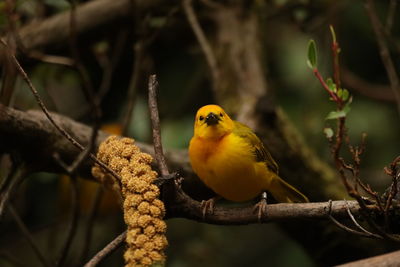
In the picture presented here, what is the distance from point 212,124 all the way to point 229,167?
24 centimetres

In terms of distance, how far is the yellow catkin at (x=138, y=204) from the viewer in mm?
1683

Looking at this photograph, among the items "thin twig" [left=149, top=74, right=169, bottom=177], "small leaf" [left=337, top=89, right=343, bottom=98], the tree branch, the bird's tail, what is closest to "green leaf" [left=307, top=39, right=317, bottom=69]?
"small leaf" [left=337, top=89, right=343, bottom=98]

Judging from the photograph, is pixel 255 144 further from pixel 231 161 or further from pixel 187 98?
pixel 187 98

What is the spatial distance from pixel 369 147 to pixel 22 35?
2.58 metres

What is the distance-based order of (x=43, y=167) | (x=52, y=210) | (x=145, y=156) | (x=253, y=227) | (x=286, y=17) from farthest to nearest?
(x=286, y=17)
(x=253, y=227)
(x=52, y=210)
(x=43, y=167)
(x=145, y=156)

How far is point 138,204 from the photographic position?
179 cm

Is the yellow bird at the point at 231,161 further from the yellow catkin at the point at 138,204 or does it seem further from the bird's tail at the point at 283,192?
the yellow catkin at the point at 138,204

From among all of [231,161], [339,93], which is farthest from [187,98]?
[339,93]

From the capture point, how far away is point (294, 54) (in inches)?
184

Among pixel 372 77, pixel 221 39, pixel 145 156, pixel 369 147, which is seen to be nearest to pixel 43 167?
pixel 145 156

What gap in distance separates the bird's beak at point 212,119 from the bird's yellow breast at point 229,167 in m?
0.08

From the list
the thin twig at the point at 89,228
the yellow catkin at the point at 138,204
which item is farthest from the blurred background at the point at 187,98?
the yellow catkin at the point at 138,204

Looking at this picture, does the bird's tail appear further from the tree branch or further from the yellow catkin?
the yellow catkin

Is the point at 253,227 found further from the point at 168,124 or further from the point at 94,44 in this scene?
the point at 94,44
